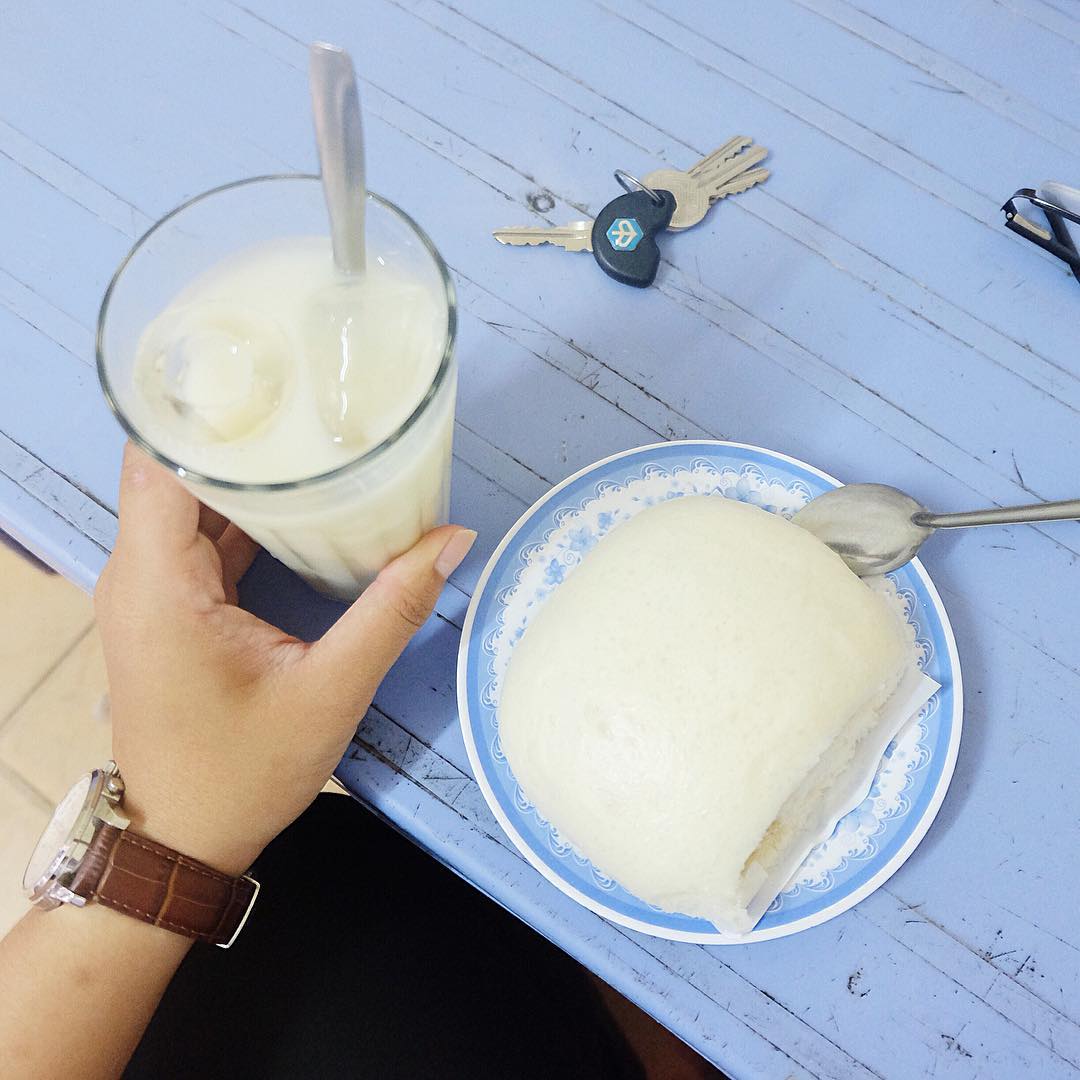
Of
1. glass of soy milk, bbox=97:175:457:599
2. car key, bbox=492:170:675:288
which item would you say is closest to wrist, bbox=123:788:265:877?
glass of soy milk, bbox=97:175:457:599

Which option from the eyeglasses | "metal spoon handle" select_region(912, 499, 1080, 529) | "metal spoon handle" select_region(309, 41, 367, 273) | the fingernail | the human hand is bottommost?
the human hand

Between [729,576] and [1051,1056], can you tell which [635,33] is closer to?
[729,576]

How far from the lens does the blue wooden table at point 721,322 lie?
0.69 meters

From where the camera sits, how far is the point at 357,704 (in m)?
0.65

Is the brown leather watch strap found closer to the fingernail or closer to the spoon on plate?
the fingernail

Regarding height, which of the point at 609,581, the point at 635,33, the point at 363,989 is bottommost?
the point at 363,989

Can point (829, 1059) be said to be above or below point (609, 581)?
below

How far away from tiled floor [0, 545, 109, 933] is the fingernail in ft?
3.27

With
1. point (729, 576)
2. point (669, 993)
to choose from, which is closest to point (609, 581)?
point (729, 576)

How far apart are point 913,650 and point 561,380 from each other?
1.28 feet

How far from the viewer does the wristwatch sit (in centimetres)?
66

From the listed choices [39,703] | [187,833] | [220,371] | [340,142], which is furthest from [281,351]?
[39,703]

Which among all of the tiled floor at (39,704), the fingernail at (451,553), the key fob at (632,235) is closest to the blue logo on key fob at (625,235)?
the key fob at (632,235)

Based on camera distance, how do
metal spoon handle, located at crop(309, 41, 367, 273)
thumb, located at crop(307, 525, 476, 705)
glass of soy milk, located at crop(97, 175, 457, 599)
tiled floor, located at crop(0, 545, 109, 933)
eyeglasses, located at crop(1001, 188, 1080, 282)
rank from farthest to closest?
tiled floor, located at crop(0, 545, 109, 933), eyeglasses, located at crop(1001, 188, 1080, 282), thumb, located at crop(307, 525, 476, 705), glass of soy milk, located at crop(97, 175, 457, 599), metal spoon handle, located at crop(309, 41, 367, 273)
